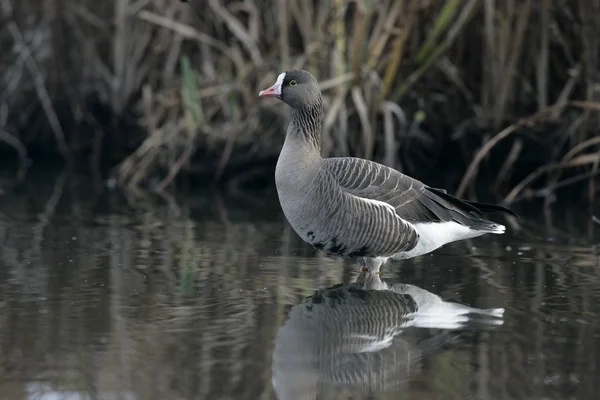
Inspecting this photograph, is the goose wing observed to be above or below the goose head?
below

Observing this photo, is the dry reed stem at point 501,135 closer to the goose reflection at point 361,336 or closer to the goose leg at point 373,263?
the goose leg at point 373,263

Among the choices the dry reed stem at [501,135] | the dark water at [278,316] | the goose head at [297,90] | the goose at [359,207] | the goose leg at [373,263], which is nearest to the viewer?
the dark water at [278,316]

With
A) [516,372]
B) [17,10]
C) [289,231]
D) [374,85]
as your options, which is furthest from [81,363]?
[17,10]

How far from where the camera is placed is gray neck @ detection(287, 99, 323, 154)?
748cm

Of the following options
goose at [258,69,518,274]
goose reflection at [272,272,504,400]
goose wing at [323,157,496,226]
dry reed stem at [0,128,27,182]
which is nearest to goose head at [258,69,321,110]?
goose at [258,69,518,274]

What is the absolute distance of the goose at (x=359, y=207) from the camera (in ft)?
23.2

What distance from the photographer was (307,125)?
7566 mm

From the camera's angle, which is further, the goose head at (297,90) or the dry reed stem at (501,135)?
the dry reed stem at (501,135)

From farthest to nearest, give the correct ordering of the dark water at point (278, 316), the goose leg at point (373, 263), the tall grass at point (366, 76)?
the tall grass at point (366, 76) < the goose leg at point (373, 263) < the dark water at point (278, 316)

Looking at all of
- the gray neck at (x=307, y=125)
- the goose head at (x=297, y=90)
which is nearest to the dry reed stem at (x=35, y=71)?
the goose head at (x=297, y=90)

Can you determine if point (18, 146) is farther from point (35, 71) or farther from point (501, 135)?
point (501, 135)

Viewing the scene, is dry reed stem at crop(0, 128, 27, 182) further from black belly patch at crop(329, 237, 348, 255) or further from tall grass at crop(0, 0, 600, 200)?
black belly patch at crop(329, 237, 348, 255)

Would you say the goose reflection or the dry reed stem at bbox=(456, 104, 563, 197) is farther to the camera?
the dry reed stem at bbox=(456, 104, 563, 197)

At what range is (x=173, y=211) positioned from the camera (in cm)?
1039
